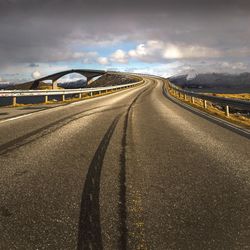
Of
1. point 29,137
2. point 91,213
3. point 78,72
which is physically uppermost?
point 78,72

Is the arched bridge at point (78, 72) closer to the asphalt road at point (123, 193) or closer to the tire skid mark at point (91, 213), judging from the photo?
the asphalt road at point (123, 193)

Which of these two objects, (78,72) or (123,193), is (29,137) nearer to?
(123,193)

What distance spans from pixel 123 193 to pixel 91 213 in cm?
81

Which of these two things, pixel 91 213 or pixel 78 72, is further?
pixel 78 72

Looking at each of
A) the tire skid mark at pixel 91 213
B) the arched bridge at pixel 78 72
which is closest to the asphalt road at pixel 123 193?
the tire skid mark at pixel 91 213

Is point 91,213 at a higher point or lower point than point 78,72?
lower

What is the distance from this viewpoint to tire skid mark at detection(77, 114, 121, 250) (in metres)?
3.16

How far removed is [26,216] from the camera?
374cm

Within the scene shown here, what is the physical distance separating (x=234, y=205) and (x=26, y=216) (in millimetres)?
2518

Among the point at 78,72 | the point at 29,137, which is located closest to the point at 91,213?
the point at 29,137

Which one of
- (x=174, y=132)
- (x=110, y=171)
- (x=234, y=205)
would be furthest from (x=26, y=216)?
(x=174, y=132)

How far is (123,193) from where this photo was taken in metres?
4.55

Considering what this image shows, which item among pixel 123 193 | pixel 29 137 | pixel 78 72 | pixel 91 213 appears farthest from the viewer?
pixel 78 72

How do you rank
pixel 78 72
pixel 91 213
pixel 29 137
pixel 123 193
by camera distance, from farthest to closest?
pixel 78 72 < pixel 29 137 < pixel 123 193 < pixel 91 213
